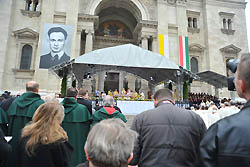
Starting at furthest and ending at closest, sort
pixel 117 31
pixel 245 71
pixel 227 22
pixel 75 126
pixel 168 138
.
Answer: pixel 117 31 < pixel 227 22 < pixel 75 126 < pixel 168 138 < pixel 245 71

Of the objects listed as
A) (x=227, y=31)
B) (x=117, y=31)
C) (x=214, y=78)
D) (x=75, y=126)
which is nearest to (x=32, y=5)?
(x=117, y=31)

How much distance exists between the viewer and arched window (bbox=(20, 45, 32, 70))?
21141mm

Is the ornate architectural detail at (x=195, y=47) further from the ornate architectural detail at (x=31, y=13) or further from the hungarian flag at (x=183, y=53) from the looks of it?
the ornate architectural detail at (x=31, y=13)

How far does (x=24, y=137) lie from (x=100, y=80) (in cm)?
1920

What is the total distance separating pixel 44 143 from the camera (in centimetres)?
203

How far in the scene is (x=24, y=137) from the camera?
2129 mm

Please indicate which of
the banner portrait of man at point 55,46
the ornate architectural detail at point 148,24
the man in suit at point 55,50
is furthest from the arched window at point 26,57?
the ornate architectural detail at point 148,24

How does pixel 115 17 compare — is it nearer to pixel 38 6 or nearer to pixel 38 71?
pixel 38 6

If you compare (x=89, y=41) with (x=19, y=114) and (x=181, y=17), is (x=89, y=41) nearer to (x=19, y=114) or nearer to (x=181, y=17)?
(x=181, y=17)

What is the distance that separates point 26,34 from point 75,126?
21.6m

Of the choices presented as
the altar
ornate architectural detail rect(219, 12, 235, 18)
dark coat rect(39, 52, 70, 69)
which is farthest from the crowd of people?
ornate architectural detail rect(219, 12, 235, 18)

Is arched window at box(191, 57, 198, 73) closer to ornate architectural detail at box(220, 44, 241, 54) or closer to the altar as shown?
ornate architectural detail at box(220, 44, 241, 54)

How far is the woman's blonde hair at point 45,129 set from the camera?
2029 mm

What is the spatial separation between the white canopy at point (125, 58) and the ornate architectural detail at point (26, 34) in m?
13.4
